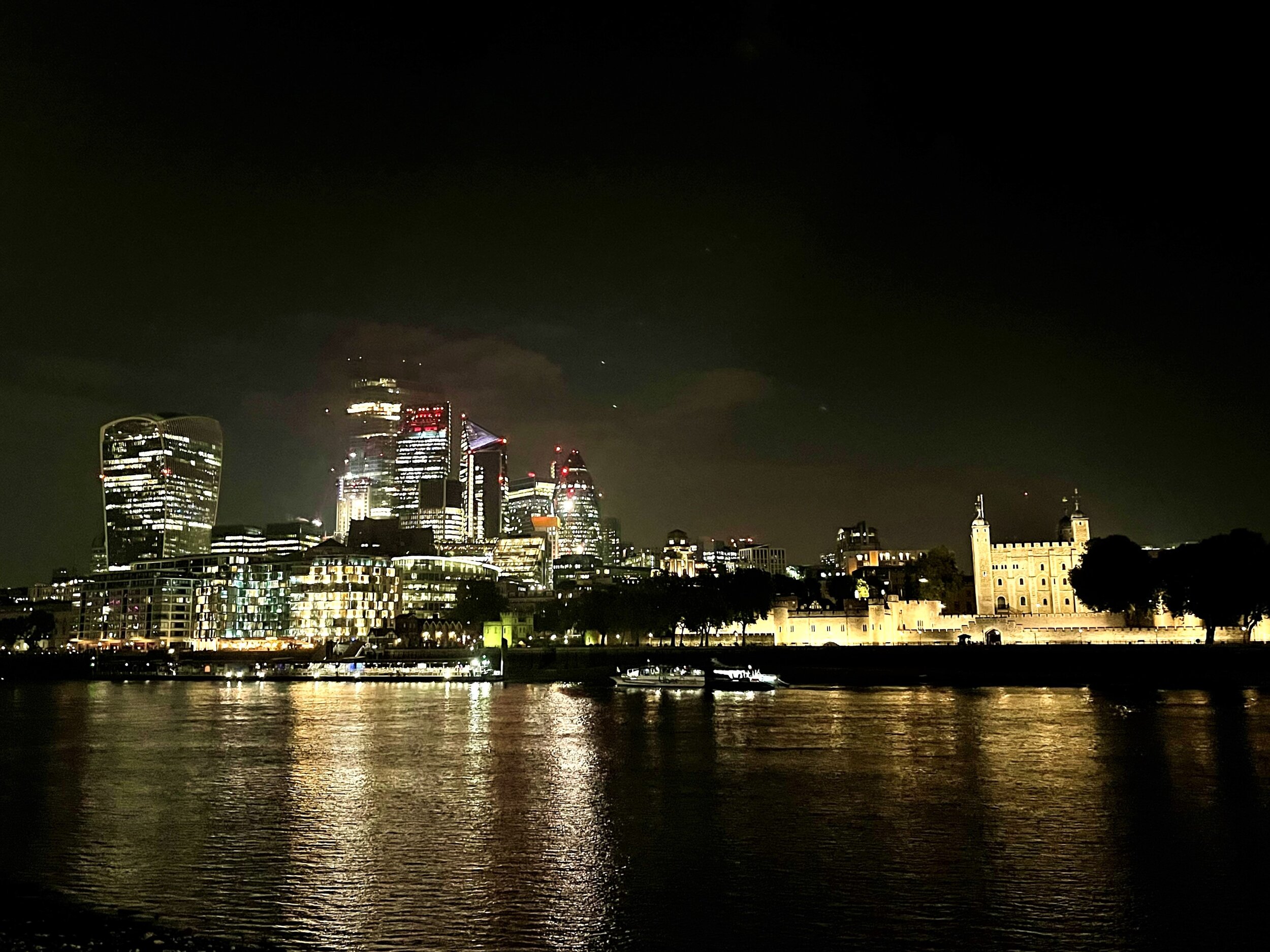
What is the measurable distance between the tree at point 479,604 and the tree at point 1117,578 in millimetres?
86629

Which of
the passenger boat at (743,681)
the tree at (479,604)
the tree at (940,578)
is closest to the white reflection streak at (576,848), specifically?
the passenger boat at (743,681)

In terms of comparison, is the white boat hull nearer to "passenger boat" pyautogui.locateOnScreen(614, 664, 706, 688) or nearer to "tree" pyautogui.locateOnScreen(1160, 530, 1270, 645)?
"passenger boat" pyautogui.locateOnScreen(614, 664, 706, 688)

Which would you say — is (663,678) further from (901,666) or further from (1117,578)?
(1117,578)

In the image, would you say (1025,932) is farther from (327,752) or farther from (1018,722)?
(1018,722)

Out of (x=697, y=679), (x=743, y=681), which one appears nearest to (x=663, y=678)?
(x=697, y=679)

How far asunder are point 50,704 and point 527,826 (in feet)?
259

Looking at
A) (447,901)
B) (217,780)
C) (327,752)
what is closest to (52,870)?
(447,901)

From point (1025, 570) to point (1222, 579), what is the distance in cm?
4550

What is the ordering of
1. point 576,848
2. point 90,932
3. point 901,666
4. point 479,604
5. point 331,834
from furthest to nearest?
1. point 479,604
2. point 901,666
3. point 331,834
4. point 576,848
5. point 90,932

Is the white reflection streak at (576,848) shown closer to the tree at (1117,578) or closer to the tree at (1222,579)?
the tree at (1222,579)

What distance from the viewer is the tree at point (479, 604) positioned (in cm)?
17038

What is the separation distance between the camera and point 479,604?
171625 mm

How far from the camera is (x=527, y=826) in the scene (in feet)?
105

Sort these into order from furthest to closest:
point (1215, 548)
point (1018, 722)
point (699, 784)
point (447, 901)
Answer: point (1215, 548) → point (1018, 722) → point (699, 784) → point (447, 901)
